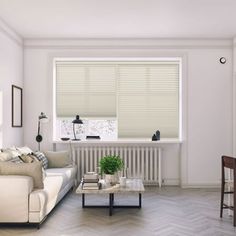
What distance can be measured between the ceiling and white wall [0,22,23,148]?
8.2 inches

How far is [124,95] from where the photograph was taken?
270 inches

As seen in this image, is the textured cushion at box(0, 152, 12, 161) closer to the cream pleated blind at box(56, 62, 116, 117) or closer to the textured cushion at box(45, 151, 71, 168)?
the textured cushion at box(45, 151, 71, 168)

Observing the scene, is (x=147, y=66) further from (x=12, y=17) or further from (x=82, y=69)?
(x=12, y=17)

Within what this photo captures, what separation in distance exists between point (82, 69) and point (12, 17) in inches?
74.1

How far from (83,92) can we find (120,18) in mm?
1956

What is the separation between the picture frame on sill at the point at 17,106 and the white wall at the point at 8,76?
9cm

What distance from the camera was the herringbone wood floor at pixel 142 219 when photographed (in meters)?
3.88

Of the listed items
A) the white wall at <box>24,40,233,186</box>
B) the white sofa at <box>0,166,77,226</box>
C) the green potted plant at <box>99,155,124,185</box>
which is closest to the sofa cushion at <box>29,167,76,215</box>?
the white sofa at <box>0,166,77,226</box>

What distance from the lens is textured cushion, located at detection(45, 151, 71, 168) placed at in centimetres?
604

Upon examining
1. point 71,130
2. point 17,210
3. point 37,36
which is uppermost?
point 37,36

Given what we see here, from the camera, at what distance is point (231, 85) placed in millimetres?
6555

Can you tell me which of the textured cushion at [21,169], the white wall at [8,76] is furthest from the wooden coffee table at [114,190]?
the white wall at [8,76]

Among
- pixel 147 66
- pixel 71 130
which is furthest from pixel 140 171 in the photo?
pixel 147 66

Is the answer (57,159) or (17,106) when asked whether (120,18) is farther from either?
(57,159)
